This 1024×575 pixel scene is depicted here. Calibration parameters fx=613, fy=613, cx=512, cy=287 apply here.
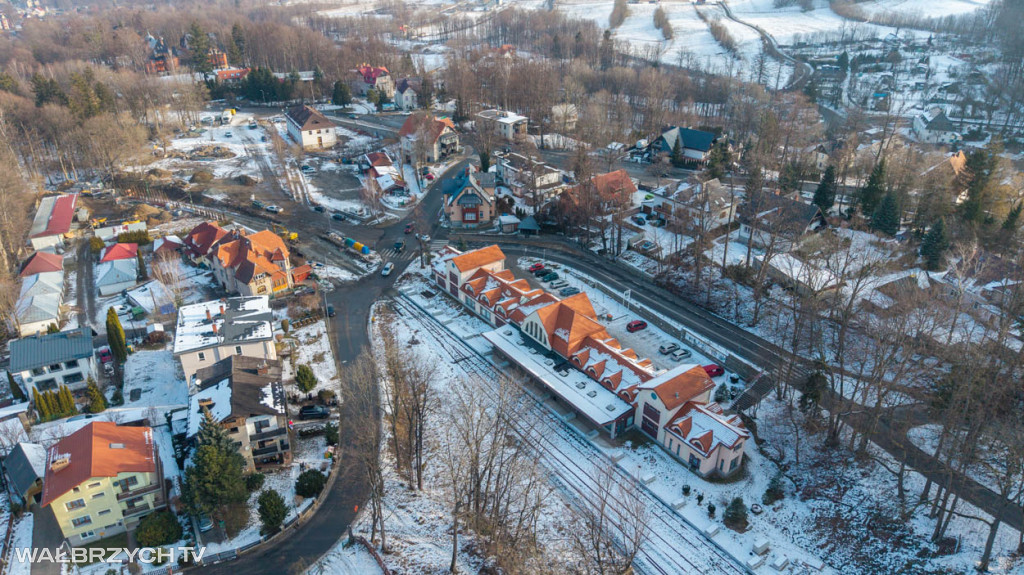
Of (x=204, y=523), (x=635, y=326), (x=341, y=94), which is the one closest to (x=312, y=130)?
(x=341, y=94)

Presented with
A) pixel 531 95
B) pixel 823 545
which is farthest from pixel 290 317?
pixel 531 95

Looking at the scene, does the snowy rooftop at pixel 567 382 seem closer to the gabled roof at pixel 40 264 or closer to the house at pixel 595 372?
the house at pixel 595 372

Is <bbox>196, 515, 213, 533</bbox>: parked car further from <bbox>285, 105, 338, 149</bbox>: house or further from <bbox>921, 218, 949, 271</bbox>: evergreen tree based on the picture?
<bbox>285, 105, 338, 149</bbox>: house

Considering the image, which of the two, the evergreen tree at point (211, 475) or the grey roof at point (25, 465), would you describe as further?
the grey roof at point (25, 465)

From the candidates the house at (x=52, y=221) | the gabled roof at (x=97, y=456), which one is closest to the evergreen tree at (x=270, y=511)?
the gabled roof at (x=97, y=456)

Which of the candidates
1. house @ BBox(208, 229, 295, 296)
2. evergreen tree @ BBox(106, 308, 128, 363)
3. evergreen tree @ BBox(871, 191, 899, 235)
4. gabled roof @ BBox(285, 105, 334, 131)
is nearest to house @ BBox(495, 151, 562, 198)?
house @ BBox(208, 229, 295, 296)

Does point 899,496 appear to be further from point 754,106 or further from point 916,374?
point 754,106

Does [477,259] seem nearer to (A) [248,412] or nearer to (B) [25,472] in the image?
(A) [248,412]
